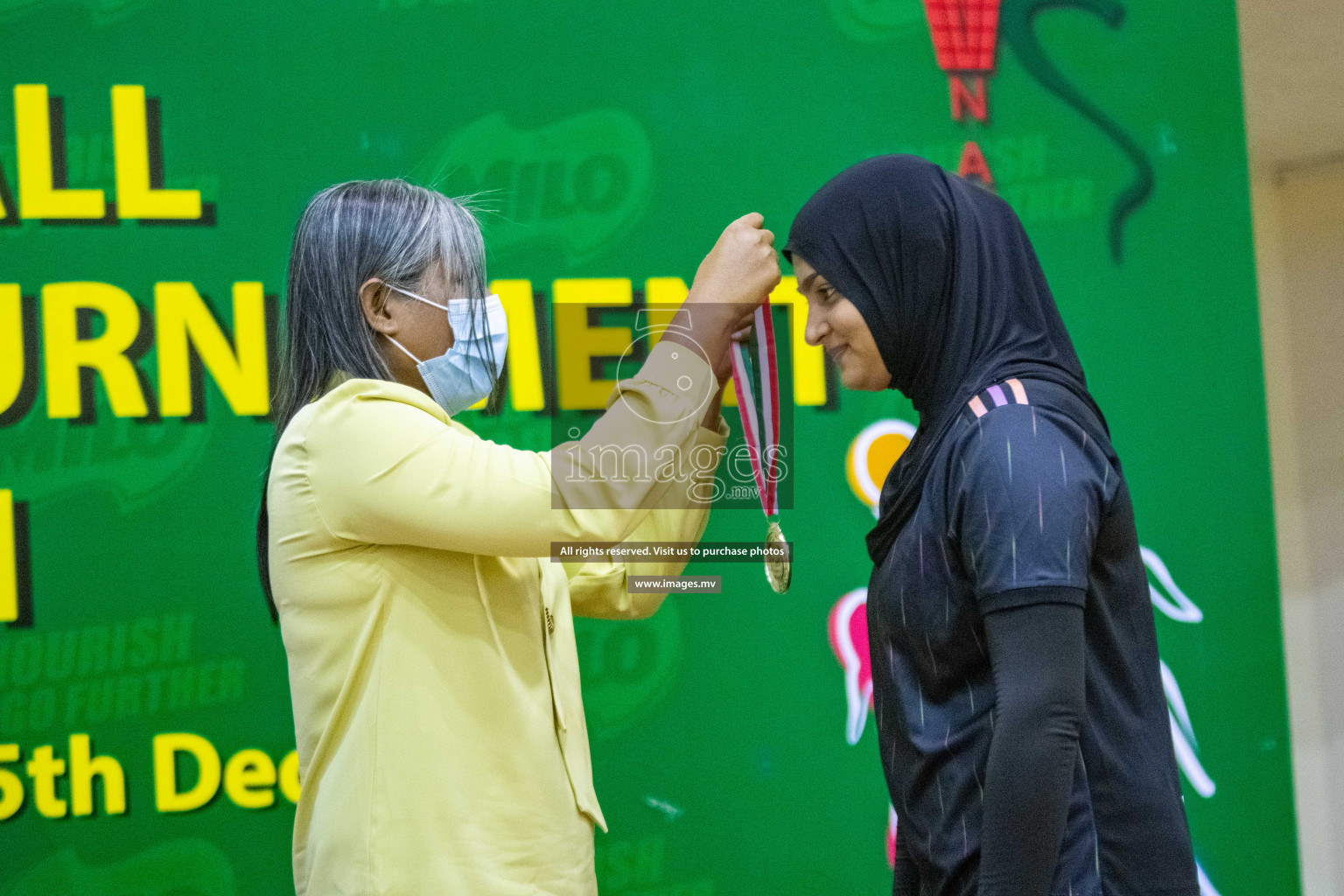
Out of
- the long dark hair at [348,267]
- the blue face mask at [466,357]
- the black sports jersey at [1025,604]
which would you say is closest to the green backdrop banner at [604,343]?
the blue face mask at [466,357]

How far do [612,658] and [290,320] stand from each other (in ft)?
4.06

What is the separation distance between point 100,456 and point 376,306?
1.23 meters

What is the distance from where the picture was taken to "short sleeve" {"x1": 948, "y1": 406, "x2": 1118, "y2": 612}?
1.03m

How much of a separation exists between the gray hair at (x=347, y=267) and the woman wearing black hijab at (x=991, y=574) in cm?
51

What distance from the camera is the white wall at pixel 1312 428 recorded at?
10.0 ft

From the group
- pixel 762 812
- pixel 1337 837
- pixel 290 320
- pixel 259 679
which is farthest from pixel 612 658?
pixel 1337 837

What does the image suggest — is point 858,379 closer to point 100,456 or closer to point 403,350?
point 403,350

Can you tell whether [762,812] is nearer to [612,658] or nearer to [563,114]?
[612,658]

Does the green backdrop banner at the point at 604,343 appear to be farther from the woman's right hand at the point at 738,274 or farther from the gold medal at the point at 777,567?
the woman's right hand at the point at 738,274

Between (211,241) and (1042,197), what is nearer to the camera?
(211,241)

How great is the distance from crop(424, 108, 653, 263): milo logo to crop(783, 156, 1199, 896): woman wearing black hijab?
1.19 meters

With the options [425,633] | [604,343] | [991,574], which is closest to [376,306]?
[425,633]

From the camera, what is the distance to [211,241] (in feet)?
7.73

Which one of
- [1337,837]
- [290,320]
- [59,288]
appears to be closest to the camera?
[290,320]
